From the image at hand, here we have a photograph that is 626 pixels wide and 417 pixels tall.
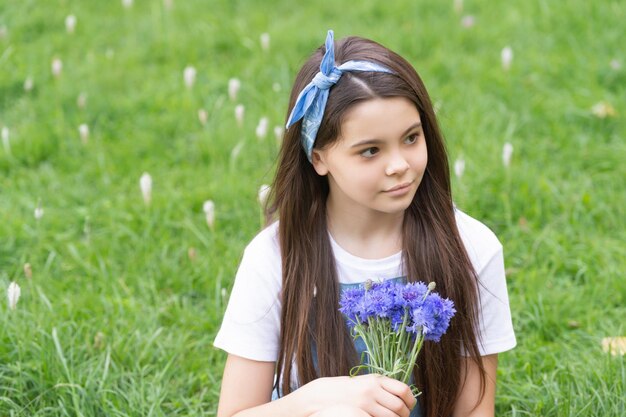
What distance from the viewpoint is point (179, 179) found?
4453mm

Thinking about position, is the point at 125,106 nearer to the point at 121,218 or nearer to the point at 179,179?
the point at 179,179

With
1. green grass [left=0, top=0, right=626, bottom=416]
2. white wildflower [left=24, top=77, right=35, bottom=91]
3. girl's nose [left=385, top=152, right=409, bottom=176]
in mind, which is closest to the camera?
girl's nose [left=385, top=152, right=409, bottom=176]

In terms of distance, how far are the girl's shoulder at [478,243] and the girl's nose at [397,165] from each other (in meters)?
0.39

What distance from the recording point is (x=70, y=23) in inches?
209

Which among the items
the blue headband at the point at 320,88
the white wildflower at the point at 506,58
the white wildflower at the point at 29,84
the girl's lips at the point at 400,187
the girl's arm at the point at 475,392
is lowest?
the girl's arm at the point at 475,392

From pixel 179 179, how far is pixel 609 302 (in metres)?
1.99

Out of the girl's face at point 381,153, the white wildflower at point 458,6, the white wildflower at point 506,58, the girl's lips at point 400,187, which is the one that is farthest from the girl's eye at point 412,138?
the white wildflower at point 458,6

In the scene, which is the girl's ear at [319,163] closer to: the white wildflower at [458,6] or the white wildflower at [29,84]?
the white wildflower at [29,84]

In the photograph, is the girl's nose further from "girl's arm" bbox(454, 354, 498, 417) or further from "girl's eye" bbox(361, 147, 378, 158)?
"girl's arm" bbox(454, 354, 498, 417)

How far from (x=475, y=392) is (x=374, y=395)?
2.01 feet

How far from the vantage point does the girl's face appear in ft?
7.75

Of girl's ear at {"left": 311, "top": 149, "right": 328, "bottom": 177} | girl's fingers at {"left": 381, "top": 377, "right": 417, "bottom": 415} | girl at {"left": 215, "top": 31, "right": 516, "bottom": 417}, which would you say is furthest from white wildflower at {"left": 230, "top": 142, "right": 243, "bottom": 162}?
girl's fingers at {"left": 381, "top": 377, "right": 417, "bottom": 415}

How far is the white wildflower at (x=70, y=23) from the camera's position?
5.32m

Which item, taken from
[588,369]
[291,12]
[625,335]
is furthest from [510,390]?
[291,12]
